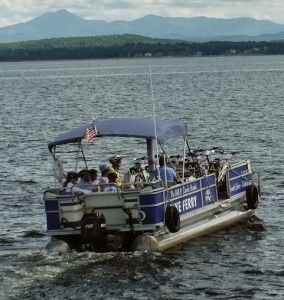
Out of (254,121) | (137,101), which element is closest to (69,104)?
(137,101)

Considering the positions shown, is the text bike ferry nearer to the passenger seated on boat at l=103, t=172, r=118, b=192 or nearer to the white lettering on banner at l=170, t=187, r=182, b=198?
the white lettering on banner at l=170, t=187, r=182, b=198

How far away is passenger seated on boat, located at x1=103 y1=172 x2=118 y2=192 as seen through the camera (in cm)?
2191

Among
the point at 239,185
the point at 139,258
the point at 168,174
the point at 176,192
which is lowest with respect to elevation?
the point at 139,258

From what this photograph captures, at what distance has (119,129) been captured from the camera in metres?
23.1

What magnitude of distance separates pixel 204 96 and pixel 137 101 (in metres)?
8.66

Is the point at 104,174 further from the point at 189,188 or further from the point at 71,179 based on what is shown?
the point at 189,188

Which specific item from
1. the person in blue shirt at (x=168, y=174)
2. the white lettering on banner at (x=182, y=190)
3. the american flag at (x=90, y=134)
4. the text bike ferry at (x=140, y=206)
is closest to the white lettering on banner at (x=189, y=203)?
the text bike ferry at (x=140, y=206)

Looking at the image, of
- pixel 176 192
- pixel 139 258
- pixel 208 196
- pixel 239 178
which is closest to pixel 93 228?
pixel 139 258

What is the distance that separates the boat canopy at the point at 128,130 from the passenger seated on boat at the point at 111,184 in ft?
3.20

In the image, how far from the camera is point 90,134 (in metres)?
22.7

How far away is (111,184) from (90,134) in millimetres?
1526

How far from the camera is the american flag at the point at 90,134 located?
22539 millimetres

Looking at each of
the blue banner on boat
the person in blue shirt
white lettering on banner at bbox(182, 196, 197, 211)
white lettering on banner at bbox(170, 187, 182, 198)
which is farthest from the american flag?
the blue banner on boat

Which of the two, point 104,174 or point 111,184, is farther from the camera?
point 104,174
